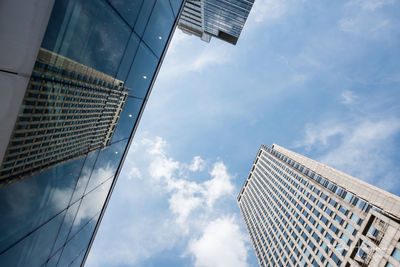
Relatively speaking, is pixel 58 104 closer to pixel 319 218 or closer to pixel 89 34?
pixel 89 34

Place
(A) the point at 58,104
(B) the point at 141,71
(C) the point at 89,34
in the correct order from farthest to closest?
1. (B) the point at 141,71
2. (C) the point at 89,34
3. (A) the point at 58,104

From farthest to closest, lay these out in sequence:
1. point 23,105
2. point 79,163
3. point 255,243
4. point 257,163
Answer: point 257,163 → point 255,243 → point 79,163 → point 23,105

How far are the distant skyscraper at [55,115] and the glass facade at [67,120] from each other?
0.8 inches

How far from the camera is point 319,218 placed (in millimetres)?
63219

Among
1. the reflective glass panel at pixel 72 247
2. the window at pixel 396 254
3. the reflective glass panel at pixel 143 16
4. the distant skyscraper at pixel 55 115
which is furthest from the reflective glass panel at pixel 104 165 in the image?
the window at pixel 396 254

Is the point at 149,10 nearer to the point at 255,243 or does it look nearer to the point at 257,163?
the point at 255,243

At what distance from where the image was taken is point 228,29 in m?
50.8

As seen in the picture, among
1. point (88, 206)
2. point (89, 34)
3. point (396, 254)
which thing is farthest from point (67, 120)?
point (396, 254)

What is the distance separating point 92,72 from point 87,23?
1228mm

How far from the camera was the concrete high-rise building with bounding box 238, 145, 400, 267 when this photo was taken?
4341 centimetres

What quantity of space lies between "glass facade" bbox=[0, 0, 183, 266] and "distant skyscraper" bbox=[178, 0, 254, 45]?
34.5m

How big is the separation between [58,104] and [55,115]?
275 millimetres

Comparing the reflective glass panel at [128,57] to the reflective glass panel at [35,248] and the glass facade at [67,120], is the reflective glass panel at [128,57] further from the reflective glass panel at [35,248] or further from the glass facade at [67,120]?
the reflective glass panel at [35,248]

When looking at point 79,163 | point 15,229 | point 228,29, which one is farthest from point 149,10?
point 228,29
